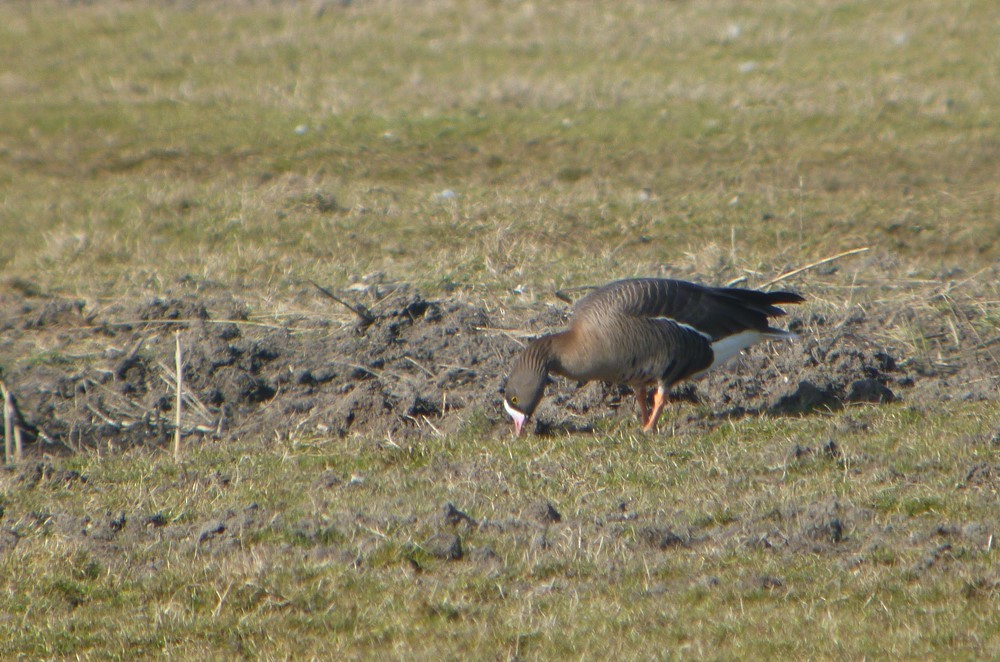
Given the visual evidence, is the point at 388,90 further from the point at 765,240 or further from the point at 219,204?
the point at 765,240

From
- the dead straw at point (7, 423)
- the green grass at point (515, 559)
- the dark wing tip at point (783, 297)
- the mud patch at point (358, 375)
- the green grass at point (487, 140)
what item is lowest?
the green grass at point (487, 140)

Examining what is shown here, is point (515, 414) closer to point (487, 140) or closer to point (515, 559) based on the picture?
point (515, 559)

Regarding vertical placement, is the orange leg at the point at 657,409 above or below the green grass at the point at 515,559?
below

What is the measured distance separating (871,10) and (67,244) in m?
15.1

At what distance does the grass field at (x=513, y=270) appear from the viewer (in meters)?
4.80

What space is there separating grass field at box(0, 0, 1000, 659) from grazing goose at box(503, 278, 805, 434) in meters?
0.34

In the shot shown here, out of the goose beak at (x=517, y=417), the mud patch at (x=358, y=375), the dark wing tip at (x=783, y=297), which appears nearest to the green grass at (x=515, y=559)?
the goose beak at (x=517, y=417)

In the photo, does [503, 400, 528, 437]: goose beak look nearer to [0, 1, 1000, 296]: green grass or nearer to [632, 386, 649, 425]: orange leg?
[632, 386, 649, 425]: orange leg

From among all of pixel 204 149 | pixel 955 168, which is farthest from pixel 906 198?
pixel 204 149

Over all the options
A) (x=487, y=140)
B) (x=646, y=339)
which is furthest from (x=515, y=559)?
(x=487, y=140)

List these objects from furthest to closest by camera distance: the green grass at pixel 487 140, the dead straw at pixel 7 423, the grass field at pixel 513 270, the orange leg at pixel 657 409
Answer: the green grass at pixel 487 140
the orange leg at pixel 657 409
the dead straw at pixel 7 423
the grass field at pixel 513 270

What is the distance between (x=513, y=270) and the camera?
1024 centimetres

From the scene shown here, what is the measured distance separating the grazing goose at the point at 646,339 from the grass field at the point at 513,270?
0.34m

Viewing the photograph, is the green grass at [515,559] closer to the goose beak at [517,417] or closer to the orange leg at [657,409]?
the goose beak at [517,417]
